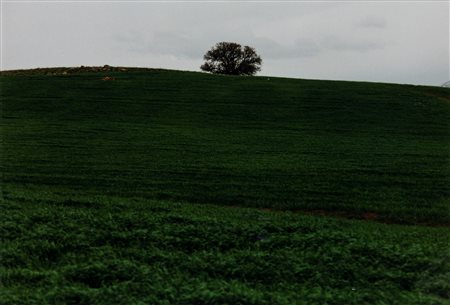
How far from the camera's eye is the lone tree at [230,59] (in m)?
71.4

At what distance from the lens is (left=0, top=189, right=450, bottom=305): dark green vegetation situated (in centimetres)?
560

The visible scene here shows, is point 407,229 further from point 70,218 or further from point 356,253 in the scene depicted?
point 70,218

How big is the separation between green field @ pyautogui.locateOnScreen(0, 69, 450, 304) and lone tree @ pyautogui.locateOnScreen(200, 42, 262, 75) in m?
44.1

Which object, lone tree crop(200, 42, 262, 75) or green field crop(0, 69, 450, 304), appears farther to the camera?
lone tree crop(200, 42, 262, 75)

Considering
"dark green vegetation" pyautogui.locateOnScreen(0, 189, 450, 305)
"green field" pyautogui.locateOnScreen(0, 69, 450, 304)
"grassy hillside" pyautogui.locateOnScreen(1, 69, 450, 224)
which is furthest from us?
"grassy hillside" pyautogui.locateOnScreen(1, 69, 450, 224)

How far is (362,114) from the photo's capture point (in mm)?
28703

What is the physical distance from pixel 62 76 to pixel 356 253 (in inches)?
1521

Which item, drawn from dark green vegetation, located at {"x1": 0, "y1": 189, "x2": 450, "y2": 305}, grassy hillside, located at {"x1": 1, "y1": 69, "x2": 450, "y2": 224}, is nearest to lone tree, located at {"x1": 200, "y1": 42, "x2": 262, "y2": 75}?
grassy hillside, located at {"x1": 1, "y1": 69, "x2": 450, "y2": 224}

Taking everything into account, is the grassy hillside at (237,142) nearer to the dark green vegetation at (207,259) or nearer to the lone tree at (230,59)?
the dark green vegetation at (207,259)

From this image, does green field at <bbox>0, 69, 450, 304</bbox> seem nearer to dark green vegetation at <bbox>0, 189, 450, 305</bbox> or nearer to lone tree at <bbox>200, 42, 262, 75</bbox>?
dark green vegetation at <bbox>0, 189, 450, 305</bbox>

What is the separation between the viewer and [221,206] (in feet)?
35.2

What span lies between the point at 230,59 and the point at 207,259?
66949mm

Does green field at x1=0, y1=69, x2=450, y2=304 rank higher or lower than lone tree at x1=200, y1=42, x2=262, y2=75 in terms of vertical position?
lower

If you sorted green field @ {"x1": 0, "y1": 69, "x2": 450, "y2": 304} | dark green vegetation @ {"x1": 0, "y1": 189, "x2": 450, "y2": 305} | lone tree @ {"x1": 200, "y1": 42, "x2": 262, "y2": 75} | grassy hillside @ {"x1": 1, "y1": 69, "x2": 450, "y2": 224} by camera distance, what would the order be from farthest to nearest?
lone tree @ {"x1": 200, "y1": 42, "x2": 262, "y2": 75}
grassy hillside @ {"x1": 1, "y1": 69, "x2": 450, "y2": 224}
green field @ {"x1": 0, "y1": 69, "x2": 450, "y2": 304}
dark green vegetation @ {"x1": 0, "y1": 189, "x2": 450, "y2": 305}
